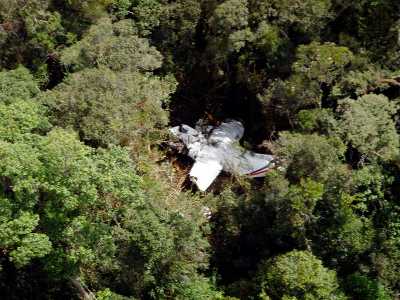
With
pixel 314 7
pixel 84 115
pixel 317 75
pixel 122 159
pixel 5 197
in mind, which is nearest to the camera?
pixel 5 197

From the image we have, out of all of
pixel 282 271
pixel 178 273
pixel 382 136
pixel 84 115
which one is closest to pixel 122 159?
pixel 84 115

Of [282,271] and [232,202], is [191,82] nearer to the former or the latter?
[232,202]

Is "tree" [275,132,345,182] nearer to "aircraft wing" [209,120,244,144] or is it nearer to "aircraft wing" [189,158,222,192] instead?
"aircraft wing" [189,158,222,192]

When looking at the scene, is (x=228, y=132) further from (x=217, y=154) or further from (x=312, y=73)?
(x=312, y=73)

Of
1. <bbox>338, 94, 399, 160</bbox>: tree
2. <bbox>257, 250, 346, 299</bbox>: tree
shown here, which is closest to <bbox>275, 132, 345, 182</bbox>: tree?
<bbox>338, 94, 399, 160</bbox>: tree

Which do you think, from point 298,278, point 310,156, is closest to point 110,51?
point 310,156

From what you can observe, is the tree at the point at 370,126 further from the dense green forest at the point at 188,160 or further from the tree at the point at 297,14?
the tree at the point at 297,14
